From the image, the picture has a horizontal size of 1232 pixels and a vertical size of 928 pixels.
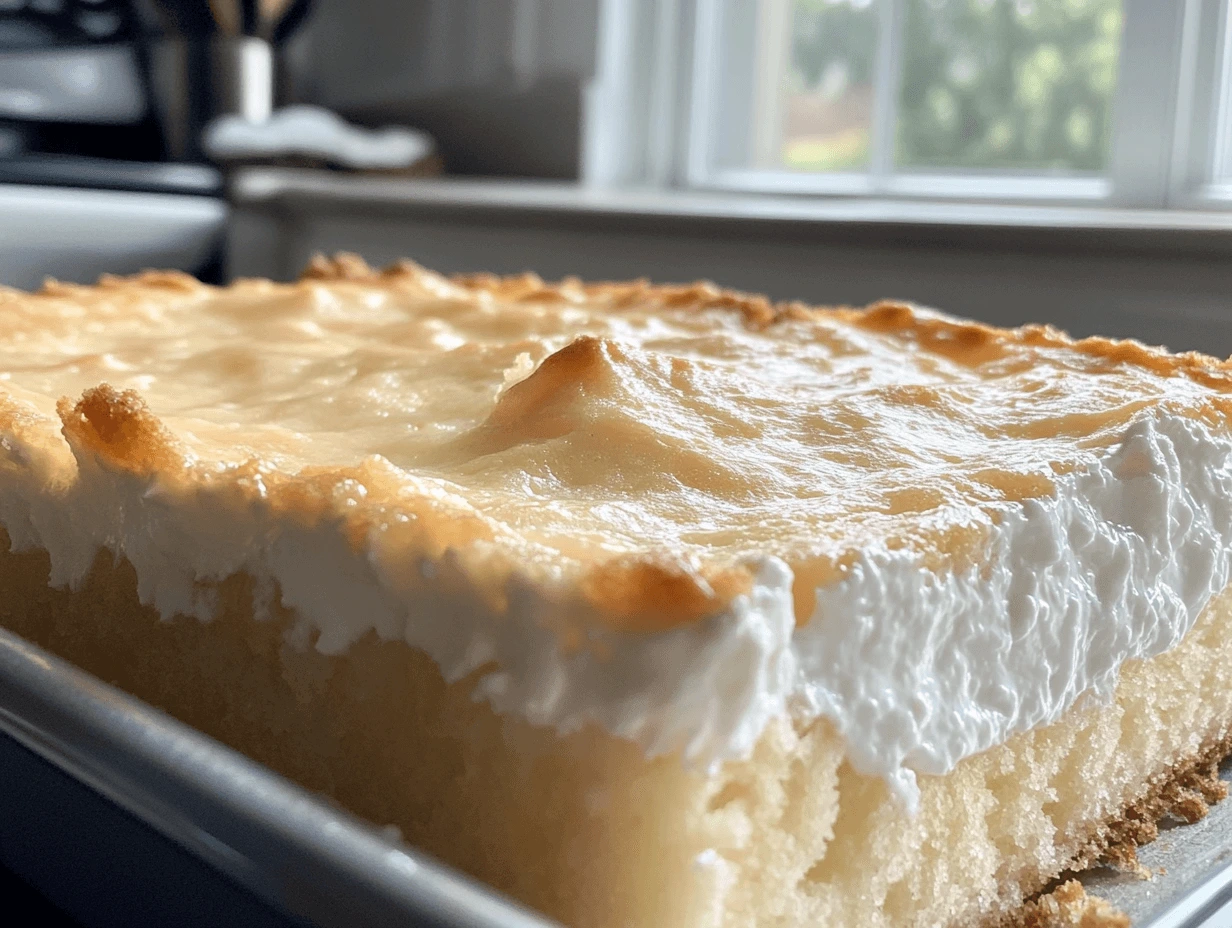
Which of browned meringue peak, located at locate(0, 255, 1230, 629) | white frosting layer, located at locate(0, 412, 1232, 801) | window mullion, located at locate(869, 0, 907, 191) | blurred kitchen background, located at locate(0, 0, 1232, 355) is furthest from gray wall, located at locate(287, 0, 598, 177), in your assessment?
white frosting layer, located at locate(0, 412, 1232, 801)

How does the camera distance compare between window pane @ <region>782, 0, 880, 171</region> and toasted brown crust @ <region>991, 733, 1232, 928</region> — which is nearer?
toasted brown crust @ <region>991, 733, 1232, 928</region>

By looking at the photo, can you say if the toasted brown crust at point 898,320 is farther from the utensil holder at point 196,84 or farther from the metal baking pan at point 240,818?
the utensil holder at point 196,84

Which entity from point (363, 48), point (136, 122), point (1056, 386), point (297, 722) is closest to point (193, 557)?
point (297, 722)

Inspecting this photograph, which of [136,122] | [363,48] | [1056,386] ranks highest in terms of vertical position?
[363,48]

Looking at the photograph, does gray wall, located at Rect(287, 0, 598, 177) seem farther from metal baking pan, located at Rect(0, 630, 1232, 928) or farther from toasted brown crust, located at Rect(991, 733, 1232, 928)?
metal baking pan, located at Rect(0, 630, 1232, 928)

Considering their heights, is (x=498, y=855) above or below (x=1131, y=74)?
below

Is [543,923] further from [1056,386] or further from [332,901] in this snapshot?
[1056,386]

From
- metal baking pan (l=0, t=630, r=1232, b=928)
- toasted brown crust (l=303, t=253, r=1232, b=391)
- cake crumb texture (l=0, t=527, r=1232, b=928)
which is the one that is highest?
toasted brown crust (l=303, t=253, r=1232, b=391)

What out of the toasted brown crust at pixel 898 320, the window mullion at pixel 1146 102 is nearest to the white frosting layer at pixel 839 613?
the toasted brown crust at pixel 898 320

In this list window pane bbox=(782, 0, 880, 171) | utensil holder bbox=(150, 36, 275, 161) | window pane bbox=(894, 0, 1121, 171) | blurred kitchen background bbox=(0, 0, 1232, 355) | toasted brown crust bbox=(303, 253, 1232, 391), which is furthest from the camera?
utensil holder bbox=(150, 36, 275, 161)
